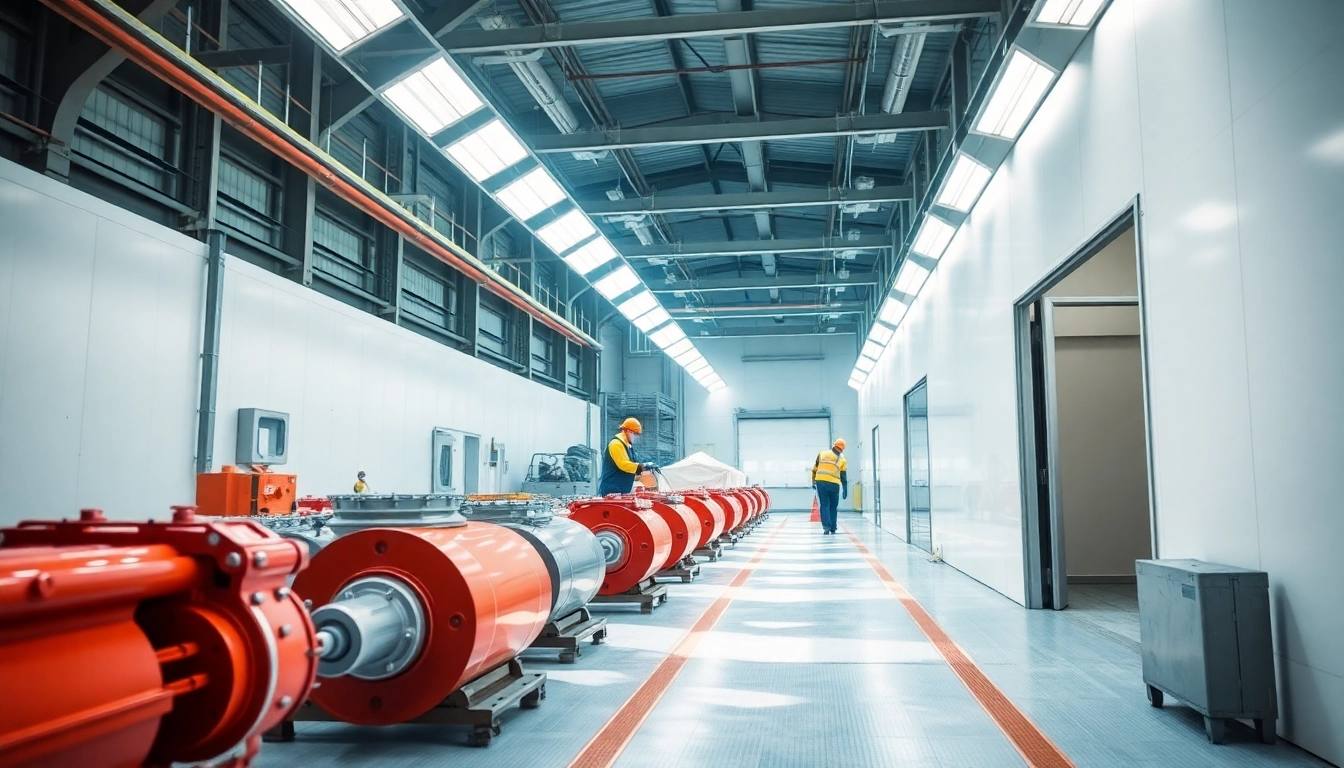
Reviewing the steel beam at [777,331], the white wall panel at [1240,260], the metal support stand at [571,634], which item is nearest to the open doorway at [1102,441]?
the white wall panel at [1240,260]

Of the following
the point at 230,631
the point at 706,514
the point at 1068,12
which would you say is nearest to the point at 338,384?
the point at 706,514

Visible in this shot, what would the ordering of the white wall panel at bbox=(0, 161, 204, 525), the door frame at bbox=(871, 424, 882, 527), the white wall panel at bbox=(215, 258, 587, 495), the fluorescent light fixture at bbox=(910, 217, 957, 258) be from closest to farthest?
1. the white wall panel at bbox=(0, 161, 204, 525)
2. the fluorescent light fixture at bbox=(910, 217, 957, 258)
3. the white wall panel at bbox=(215, 258, 587, 495)
4. the door frame at bbox=(871, 424, 882, 527)

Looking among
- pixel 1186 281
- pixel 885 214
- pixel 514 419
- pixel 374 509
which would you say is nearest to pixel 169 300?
pixel 374 509

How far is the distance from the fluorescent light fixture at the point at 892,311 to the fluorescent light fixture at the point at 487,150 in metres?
7.48

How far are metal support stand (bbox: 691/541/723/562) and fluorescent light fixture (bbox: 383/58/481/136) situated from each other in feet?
21.5

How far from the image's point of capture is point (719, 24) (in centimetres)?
778

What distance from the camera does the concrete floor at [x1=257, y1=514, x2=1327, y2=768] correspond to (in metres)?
Answer: 3.20

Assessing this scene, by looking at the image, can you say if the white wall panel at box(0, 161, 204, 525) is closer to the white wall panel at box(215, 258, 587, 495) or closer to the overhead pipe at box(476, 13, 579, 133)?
the white wall panel at box(215, 258, 587, 495)

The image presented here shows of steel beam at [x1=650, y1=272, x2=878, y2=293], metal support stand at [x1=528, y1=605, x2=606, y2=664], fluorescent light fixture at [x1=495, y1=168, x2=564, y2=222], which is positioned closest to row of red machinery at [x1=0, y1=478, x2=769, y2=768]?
metal support stand at [x1=528, y1=605, x2=606, y2=664]

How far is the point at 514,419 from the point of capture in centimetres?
1867

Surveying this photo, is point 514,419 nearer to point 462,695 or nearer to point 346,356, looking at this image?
point 346,356

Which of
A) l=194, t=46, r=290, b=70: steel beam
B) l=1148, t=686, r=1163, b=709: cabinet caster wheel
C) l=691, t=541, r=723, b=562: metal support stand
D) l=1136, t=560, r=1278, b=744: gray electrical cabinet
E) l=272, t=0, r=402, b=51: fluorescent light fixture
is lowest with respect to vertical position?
l=691, t=541, r=723, b=562: metal support stand

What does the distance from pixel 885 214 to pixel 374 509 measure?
46.4 feet

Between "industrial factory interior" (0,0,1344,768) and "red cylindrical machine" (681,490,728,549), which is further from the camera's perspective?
"red cylindrical machine" (681,490,728,549)
